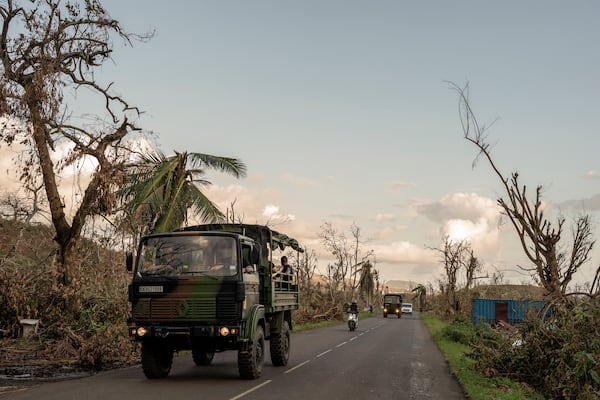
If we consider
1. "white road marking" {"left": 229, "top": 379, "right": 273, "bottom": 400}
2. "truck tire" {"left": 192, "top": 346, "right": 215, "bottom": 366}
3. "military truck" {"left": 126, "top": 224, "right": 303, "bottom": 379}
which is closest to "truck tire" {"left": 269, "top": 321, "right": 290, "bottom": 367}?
"truck tire" {"left": 192, "top": 346, "right": 215, "bottom": 366}

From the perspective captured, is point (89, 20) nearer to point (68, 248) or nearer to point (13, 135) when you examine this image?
point (13, 135)

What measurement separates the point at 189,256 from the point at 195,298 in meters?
0.94

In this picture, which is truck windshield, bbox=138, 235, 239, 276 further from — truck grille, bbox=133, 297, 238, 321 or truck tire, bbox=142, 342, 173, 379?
truck tire, bbox=142, 342, 173, 379

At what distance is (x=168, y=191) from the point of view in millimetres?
23250

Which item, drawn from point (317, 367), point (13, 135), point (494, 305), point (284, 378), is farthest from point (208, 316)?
point (494, 305)

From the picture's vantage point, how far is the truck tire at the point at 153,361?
13586mm

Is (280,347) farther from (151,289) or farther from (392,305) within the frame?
(392,305)

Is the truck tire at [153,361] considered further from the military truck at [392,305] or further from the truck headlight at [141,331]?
the military truck at [392,305]

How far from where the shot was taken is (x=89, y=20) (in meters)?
20.0

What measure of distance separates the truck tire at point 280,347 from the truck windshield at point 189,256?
13.4ft

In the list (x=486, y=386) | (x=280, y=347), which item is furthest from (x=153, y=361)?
(x=486, y=386)

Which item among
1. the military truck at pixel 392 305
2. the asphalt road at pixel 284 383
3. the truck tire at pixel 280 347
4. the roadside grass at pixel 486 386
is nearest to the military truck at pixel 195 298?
the asphalt road at pixel 284 383

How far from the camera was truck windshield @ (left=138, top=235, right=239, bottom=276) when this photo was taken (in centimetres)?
1325

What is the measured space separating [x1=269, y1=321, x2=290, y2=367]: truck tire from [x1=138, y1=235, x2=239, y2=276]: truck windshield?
161 inches
